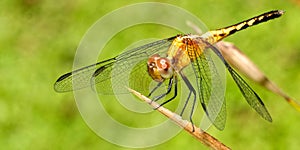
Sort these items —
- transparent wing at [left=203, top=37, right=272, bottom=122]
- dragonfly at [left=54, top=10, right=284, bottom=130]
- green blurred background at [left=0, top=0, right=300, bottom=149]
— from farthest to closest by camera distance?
green blurred background at [left=0, top=0, right=300, bottom=149]
dragonfly at [left=54, top=10, right=284, bottom=130]
transparent wing at [left=203, top=37, right=272, bottom=122]

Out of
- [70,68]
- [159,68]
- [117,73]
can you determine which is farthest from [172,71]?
[70,68]

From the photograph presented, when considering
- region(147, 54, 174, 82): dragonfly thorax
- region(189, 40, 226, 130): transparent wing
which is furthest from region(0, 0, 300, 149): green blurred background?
region(147, 54, 174, 82): dragonfly thorax

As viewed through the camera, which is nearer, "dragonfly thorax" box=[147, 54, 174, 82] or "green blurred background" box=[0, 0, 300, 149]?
"dragonfly thorax" box=[147, 54, 174, 82]

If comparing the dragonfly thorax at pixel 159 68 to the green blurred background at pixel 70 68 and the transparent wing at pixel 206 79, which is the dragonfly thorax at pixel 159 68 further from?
the green blurred background at pixel 70 68

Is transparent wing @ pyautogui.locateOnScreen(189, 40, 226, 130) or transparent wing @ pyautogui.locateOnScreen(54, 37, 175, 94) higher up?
transparent wing @ pyautogui.locateOnScreen(54, 37, 175, 94)

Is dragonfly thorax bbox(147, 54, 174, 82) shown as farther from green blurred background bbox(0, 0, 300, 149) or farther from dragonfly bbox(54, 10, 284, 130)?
green blurred background bbox(0, 0, 300, 149)

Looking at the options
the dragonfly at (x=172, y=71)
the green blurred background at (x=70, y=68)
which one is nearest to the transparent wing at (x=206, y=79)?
the dragonfly at (x=172, y=71)

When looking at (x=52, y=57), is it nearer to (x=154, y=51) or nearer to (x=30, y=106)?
(x=30, y=106)

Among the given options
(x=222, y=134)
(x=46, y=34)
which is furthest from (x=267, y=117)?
(x=46, y=34)
